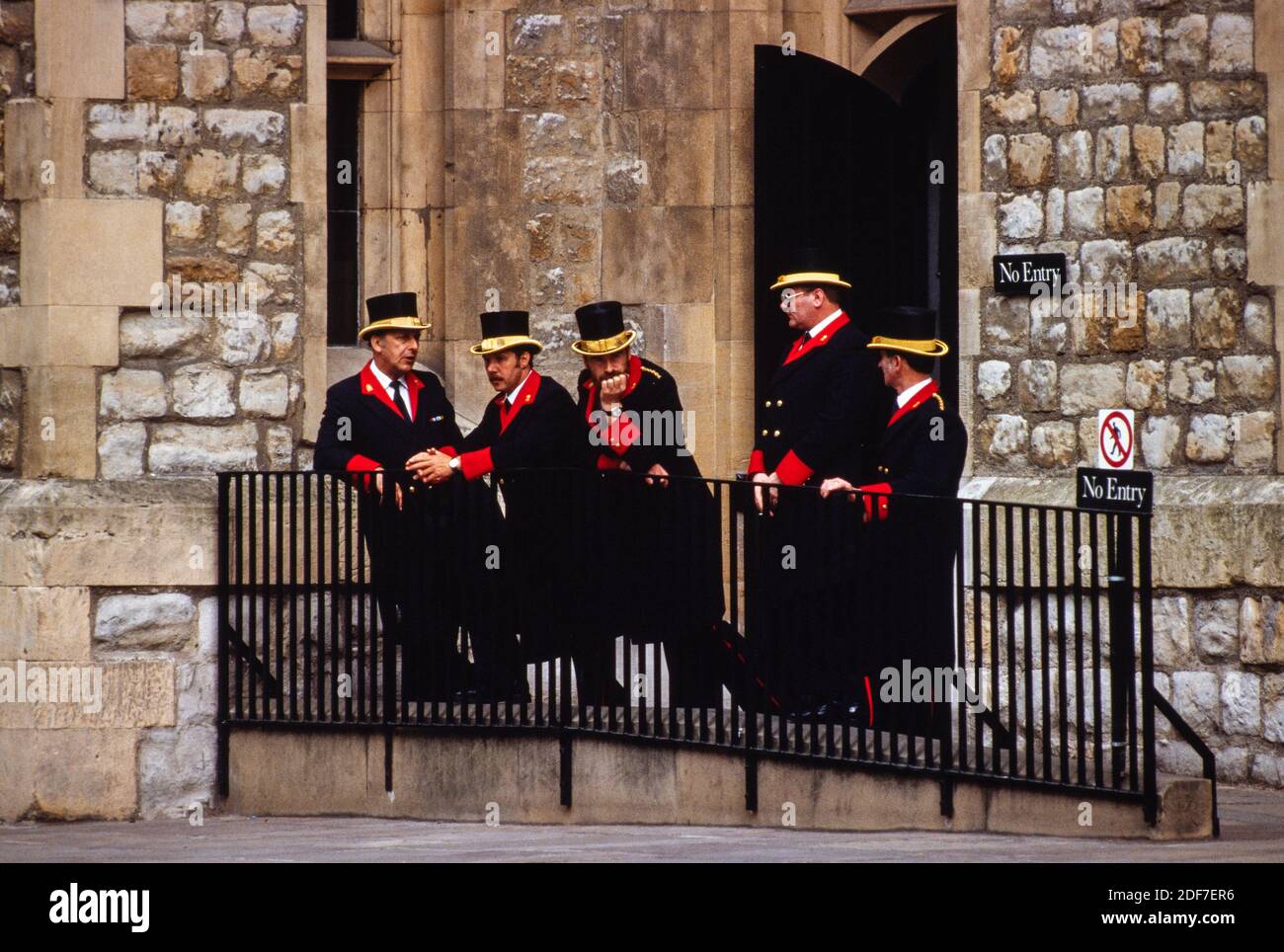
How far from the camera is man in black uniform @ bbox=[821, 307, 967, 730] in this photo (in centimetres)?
988

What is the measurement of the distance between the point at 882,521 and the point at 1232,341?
2.02m

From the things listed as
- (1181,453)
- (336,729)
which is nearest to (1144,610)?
(1181,453)

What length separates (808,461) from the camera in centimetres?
1051

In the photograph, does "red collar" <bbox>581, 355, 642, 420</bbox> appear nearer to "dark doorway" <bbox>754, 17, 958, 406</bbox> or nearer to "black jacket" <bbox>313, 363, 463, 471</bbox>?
"black jacket" <bbox>313, 363, 463, 471</bbox>

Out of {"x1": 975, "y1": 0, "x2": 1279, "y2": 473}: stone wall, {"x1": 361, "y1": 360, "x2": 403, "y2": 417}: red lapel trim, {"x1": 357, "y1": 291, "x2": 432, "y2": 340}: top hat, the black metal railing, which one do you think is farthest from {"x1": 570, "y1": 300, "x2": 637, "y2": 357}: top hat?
{"x1": 975, "y1": 0, "x2": 1279, "y2": 473}: stone wall

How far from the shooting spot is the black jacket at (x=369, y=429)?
35.8 ft

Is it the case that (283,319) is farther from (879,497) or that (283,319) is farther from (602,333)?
(879,497)

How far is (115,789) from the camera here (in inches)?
420

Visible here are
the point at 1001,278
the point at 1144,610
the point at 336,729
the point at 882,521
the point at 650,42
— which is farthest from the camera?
the point at 650,42

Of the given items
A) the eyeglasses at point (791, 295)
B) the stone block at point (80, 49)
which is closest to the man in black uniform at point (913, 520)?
the eyeglasses at point (791, 295)

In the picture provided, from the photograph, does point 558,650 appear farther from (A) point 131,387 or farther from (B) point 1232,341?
(B) point 1232,341

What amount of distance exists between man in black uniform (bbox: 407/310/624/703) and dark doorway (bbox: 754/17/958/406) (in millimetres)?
2414

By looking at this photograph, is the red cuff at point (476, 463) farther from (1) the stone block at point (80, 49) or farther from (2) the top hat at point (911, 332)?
(1) the stone block at point (80, 49)

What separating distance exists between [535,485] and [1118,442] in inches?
95.8
